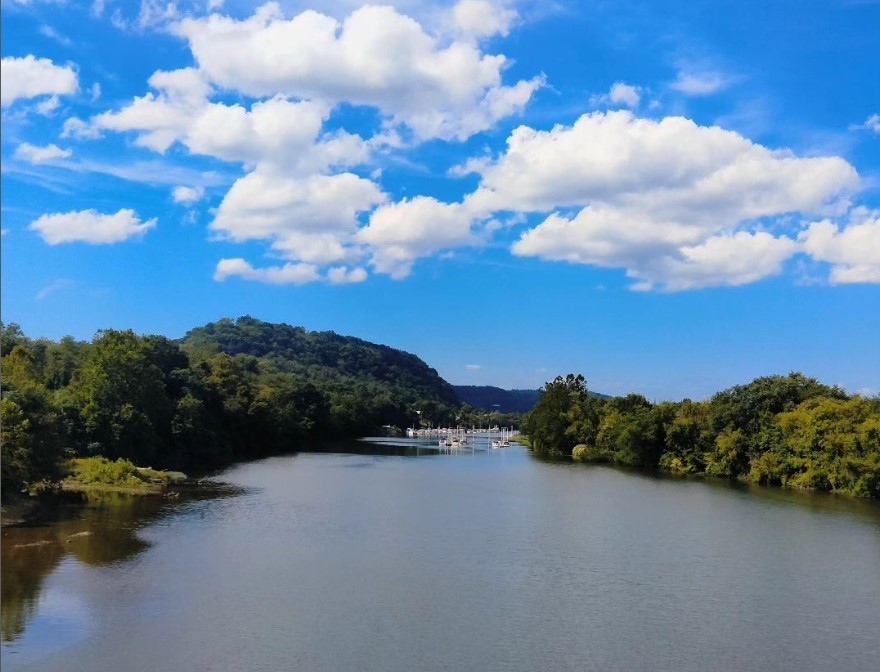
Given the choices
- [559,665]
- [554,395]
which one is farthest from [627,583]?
[554,395]

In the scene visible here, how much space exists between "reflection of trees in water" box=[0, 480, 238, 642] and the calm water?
0.13 metres

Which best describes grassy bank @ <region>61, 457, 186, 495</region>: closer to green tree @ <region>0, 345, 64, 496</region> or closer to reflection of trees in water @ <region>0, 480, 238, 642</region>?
reflection of trees in water @ <region>0, 480, 238, 642</region>

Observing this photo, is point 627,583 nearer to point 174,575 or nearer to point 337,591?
point 337,591

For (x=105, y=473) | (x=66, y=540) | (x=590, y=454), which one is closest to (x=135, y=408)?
(x=105, y=473)

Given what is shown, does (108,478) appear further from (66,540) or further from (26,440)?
(66,540)

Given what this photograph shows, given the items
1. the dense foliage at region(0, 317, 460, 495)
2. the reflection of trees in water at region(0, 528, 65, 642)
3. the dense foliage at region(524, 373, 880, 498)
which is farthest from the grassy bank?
the dense foliage at region(524, 373, 880, 498)

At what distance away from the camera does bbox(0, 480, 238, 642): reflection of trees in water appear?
21812 mm

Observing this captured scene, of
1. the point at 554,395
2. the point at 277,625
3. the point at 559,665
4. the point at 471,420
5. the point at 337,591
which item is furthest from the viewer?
the point at 471,420

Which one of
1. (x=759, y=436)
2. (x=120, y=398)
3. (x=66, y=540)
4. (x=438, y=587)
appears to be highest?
(x=120, y=398)

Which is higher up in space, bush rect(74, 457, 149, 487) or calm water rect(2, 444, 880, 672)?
bush rect(74, 457, 149, 487)

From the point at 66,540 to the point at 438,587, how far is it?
1478cm

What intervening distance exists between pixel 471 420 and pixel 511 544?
156129mm

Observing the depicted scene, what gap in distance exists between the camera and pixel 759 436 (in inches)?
2435

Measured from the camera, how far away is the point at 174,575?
→ 25406 mm
